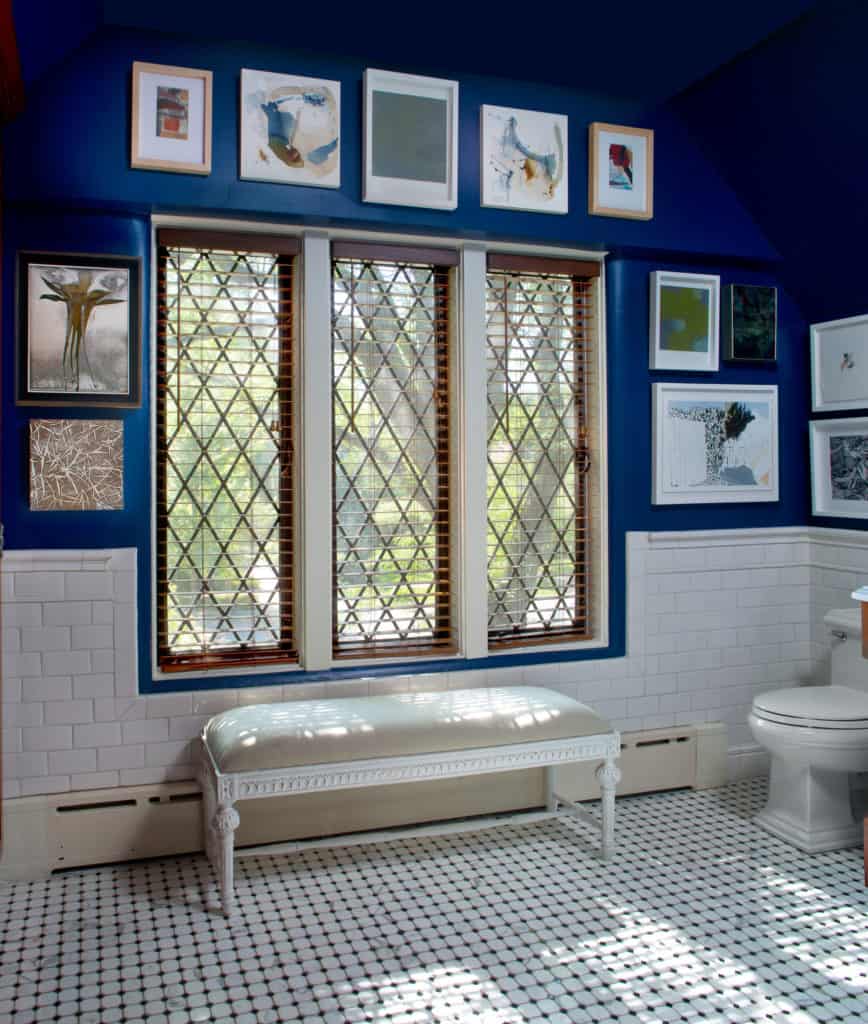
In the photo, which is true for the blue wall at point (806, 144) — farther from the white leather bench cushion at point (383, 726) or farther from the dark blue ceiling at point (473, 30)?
the white leather bench cushion at point (383, 726)

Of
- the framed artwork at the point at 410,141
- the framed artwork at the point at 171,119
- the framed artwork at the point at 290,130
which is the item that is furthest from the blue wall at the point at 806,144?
the framed artwork at the point at 171,119

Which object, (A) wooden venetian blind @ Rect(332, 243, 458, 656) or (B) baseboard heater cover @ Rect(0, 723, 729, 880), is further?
(A) wooden venetian blind @ Rect(332, 243, 458, 656)

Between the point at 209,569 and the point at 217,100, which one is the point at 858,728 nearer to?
the point at 209,569

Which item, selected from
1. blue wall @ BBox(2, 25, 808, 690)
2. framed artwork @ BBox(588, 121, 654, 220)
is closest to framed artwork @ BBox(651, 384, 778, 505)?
blue wall @ BBox(2, 25, 808, 690)

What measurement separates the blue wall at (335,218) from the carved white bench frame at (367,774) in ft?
2.00

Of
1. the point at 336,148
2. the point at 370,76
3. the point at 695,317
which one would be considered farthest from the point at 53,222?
the point at 695,317

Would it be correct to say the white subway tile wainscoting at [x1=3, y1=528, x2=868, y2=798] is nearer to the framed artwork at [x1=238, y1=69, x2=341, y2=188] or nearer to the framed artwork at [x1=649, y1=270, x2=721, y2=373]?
the framed artwork at [x1=649, y1=270, x2=721, y2=373]

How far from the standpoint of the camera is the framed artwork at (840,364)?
4297mm

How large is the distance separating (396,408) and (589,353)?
973 millimetres

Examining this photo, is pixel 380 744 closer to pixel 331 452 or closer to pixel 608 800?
pixel 608 800

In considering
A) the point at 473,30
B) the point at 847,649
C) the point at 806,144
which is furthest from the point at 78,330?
the point at 847,649

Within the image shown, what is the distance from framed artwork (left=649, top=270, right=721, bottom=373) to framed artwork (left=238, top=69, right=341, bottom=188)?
157 centimetres

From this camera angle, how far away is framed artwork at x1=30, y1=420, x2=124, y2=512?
3.48 meters

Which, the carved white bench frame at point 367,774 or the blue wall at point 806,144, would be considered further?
the blue wall at point 806,144
